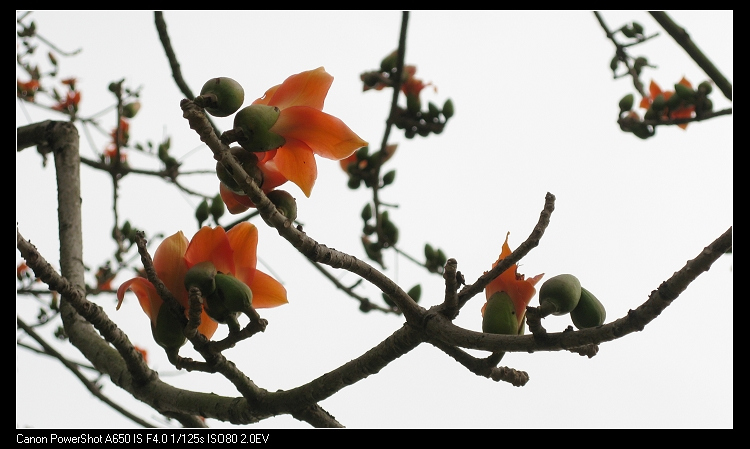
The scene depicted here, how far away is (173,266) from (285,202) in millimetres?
227

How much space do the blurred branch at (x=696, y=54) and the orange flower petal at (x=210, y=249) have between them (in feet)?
3.98

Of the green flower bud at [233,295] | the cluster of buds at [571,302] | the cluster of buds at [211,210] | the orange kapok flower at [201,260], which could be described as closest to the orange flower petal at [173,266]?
the orange kapok flower at [201,260]

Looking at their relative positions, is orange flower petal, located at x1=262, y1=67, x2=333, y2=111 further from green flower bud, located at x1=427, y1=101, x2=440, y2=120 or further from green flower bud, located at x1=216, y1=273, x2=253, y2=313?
green flower bud, located at x1=427, y1=101, x2=440, y2=120

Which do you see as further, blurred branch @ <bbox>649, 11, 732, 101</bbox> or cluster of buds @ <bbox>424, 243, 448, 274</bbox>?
cluster of buds @ <bbox>424, 243, 448, 274</bbox>

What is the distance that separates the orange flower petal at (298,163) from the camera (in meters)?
0.99

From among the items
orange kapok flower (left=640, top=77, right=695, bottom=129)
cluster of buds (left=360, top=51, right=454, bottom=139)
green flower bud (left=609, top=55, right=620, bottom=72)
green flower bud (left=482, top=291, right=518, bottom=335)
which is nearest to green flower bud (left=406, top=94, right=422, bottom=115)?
cluster of buds (left=360, top=51, right=454, bottom=139)

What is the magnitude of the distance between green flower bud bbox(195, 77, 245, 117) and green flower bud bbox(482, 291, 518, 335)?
1.49 feet

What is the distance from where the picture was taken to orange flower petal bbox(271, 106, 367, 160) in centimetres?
97

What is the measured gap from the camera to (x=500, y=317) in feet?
3.15

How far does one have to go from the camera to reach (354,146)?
38.8 inches

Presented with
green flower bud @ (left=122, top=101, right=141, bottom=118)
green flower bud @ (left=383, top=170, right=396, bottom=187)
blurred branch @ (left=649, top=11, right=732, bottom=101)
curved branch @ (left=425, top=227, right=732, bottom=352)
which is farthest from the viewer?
green flower bud @ (left=122, top=101, right=141, bottom=118)

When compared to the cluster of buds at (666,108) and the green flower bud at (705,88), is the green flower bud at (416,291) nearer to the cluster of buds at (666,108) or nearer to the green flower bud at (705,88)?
the cluster of buds at (666,108)
